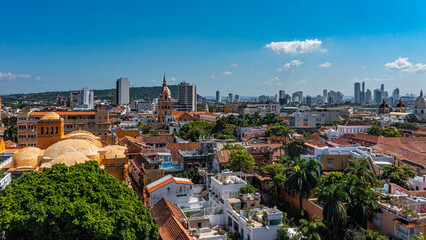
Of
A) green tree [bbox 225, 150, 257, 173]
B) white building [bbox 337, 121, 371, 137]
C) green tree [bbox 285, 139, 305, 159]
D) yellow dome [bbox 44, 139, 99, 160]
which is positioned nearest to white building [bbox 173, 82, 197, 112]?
white building [bbox 337, 121, 371, 137]

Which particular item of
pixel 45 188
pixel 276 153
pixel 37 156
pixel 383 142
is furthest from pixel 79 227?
pixel 383 142

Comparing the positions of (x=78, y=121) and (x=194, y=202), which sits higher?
(x=78, y=121)

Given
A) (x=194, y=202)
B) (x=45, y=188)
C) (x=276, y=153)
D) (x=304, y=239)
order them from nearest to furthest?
(x=45, y=188) → (x=304, y=239) → (x=194, y=202) → (x=276, y=153)

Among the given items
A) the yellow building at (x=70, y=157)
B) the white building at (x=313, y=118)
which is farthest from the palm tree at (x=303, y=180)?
the white building at (x=313, y=118)

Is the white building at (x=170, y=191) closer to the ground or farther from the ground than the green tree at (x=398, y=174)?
closer to the ground

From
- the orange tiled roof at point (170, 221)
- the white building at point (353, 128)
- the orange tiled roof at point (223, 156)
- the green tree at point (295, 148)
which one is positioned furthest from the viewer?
the white building at point (353, 128)

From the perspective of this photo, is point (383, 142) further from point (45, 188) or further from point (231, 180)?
point (45, 188)

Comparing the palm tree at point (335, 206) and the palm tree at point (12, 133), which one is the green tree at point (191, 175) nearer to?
the palm tree at point (335, 206)

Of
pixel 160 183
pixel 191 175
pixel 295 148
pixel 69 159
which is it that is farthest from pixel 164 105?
pixel 160 183
